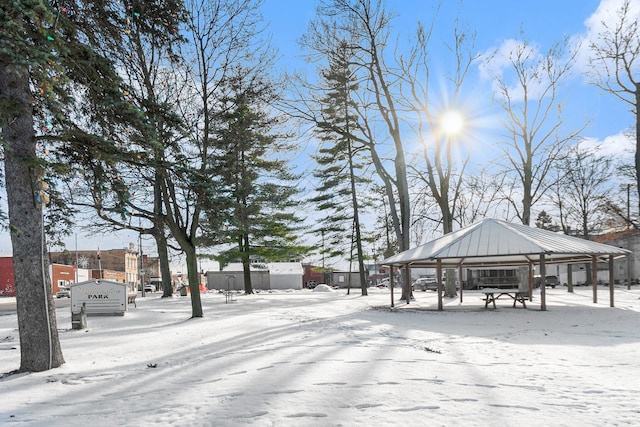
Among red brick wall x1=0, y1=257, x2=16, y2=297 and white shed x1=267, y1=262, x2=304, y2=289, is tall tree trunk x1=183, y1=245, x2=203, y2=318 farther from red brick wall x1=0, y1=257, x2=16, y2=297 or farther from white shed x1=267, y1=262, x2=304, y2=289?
red brick wall x1=0, y1=257, x2=16, y2=297

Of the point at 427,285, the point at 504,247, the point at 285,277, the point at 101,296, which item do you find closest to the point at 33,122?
the point at 101,296

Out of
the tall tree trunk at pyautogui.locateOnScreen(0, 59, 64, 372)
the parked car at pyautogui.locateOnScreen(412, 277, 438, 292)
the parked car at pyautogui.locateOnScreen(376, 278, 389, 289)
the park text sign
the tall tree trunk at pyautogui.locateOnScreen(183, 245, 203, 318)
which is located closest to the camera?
the tall tree trunk at pyautogui.locateOnScreen(0, 59, 64, 372)

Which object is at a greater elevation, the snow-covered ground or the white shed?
the snow-covered ground

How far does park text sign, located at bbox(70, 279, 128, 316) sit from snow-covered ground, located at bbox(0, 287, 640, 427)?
4984mm

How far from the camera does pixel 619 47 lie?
875 inches

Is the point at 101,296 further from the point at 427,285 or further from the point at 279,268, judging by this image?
the point at 279,268

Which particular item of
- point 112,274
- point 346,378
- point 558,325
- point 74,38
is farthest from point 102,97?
point 112,274

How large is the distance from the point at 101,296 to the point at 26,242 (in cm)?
995

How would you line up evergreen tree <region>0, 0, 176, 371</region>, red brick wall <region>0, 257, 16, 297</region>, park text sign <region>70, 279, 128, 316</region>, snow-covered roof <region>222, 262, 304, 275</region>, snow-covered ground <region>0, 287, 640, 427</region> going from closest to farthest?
1. snow-covered ground <region>0, 287, 640, 427</region>
2. evergreen tree <region>0, 0, 176, 371</region>
3. park text sign <region>70, 279, 128, 316</region>
4. snow-covered roof <region>222, 262, 304, 275</region>
5. red brick wall <region>0, 257, 16, 297</region>

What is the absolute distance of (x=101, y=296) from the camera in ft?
52.6

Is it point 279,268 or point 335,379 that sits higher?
point 335,379

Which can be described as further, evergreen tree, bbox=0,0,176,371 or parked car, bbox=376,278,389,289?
parked car, bbox=376,278,389,289

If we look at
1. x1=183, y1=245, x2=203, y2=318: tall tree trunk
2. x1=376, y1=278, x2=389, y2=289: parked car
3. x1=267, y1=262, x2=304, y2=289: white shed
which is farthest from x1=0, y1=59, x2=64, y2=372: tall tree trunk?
x1=376, y1=278, x2=389, y2=289: parked car

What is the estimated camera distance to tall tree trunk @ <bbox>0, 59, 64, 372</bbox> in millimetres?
6875
